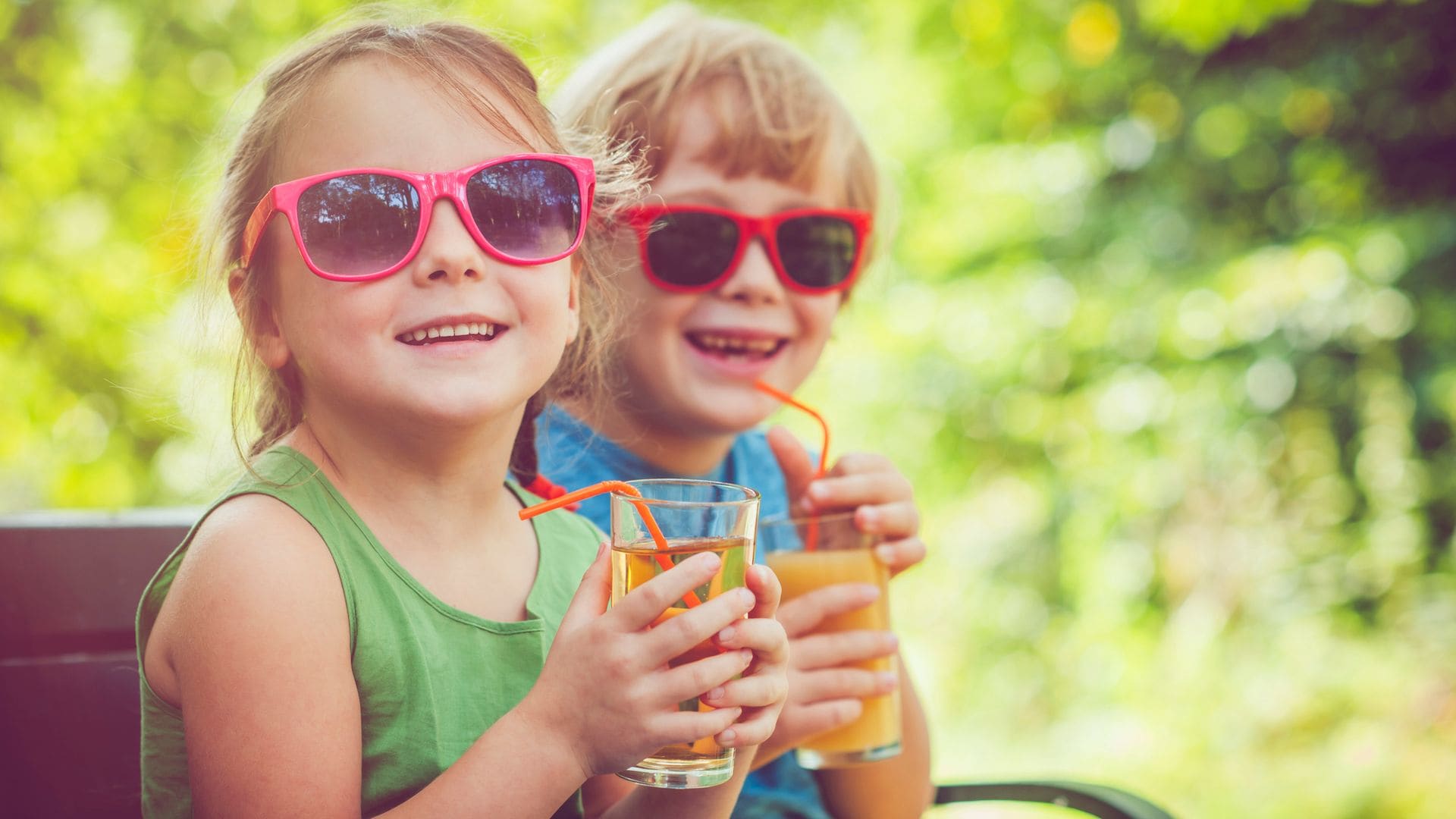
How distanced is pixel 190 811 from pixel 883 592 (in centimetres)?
104

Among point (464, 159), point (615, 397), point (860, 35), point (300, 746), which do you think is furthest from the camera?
point (860, 35)

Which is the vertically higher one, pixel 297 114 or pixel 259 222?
pixel 297 114

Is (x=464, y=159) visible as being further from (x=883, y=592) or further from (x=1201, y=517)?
(x=1201, y=517)

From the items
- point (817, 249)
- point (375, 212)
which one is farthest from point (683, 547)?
point (817, 249)

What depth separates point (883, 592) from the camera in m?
1.91

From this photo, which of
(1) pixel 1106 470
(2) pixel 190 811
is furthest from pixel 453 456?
(1) pixel 1106 470

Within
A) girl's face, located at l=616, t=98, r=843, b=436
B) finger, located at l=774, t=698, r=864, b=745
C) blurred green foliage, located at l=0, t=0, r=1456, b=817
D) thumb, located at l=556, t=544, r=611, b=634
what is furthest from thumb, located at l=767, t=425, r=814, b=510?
blurred green foliage, located at l=0, t=0, r=1456, b=817

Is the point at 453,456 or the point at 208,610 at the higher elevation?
the point at 453,456

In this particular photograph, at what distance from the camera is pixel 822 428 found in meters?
1.98

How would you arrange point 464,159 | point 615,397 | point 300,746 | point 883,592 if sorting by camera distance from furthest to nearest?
point 615,397 → point 883,592 → point 464,159 → point 300,746

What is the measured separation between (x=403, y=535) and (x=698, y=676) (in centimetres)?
43

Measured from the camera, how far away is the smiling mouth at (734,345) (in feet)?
6.84

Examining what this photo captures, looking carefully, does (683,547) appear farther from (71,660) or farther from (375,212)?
(71,660)

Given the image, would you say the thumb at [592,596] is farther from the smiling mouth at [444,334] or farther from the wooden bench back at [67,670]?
the wooden bench back at [67,670]
